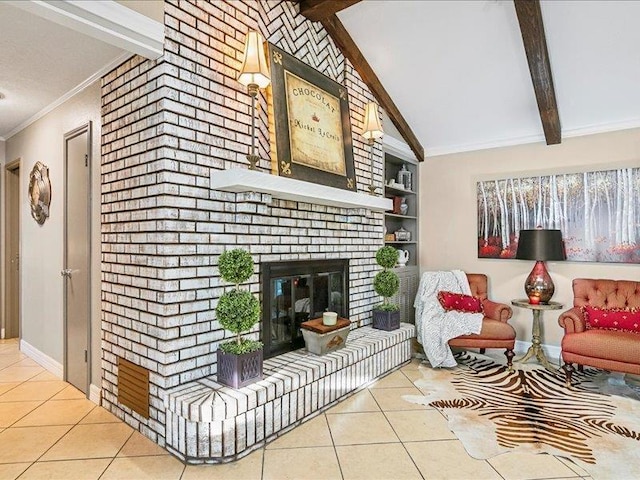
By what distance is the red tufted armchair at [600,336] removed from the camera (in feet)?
9.80

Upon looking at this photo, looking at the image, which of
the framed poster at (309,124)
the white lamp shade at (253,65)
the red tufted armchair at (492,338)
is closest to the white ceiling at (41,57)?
the white lamp shade at (253,65)

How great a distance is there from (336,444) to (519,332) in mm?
2958

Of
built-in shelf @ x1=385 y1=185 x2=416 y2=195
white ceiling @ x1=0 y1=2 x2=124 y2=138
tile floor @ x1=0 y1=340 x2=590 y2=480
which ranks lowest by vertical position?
tile floor @ x1=0 y1=340 x2=590 y2=480

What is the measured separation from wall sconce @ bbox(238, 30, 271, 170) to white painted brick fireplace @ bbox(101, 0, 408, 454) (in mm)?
152

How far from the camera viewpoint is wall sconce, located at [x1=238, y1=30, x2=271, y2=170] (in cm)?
247

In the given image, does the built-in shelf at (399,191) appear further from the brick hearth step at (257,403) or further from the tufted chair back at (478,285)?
the brick hearth step at (257,403)

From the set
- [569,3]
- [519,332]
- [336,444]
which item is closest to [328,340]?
[336,444]

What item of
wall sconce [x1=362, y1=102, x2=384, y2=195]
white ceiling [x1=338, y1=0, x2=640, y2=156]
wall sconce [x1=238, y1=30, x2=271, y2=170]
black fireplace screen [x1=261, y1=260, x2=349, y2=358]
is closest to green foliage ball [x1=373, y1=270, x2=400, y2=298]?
black fireplace screen [x1=261, y1=260, x2=349, y2=358]

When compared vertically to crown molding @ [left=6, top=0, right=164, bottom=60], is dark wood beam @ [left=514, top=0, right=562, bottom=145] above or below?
above

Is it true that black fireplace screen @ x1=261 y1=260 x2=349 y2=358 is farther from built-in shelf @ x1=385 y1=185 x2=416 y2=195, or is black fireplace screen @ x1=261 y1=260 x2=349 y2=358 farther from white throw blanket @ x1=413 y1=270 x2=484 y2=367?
built-in shelf @ x1=385 y1=185 x2=416 y2=195

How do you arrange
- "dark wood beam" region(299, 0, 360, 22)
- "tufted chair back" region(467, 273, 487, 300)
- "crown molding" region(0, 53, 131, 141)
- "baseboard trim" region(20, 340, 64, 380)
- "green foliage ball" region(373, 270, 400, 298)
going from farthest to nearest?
"tufted chair back" region(467, 273, 487, 300) < "green foliage ball" region(373, 270, 400, 298) < "baseboard trim" region(20, 340, 64, 380) < "dark wood beam" region(299, 0, 360, 22) < "crown molding" region(0, 53, 131, 141)

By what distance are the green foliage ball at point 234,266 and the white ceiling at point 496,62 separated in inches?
94.1

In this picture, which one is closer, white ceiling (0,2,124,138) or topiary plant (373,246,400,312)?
white ceiling (0,2,124,138)

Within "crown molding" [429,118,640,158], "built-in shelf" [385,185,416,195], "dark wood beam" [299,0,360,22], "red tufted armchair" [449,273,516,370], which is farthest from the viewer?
"built-in shelf" [385,185,416,195]
